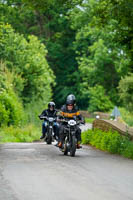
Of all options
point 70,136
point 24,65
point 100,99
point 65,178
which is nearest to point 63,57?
point 100,99

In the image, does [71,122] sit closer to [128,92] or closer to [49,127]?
[49,127]

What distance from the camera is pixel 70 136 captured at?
17000 millimetres

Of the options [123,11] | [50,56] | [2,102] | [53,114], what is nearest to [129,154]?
[123,11]

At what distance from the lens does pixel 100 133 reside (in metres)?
21.6

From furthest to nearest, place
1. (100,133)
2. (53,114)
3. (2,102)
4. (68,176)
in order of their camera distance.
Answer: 1. (2,102)
2. (53,114)
3. (100,133)
4. (68,176)

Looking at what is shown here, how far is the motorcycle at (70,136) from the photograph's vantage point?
55.3 feet

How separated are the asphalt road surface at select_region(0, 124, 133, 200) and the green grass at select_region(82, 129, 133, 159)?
3.43 feet

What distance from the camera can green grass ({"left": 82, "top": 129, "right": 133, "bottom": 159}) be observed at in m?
17.6

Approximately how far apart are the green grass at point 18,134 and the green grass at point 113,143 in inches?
270

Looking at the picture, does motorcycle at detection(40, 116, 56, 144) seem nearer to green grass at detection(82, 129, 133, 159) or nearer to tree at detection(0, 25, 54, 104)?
green grass at detection(82, 129, 133, 159)

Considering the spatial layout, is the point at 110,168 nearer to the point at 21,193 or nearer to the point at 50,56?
the point at 21,193

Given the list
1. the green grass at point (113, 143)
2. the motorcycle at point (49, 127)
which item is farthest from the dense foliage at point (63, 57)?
the motorcycle at point (49, 127)

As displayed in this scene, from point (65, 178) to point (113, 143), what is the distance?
7.42 m

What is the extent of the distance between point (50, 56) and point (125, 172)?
6643 centimetres
